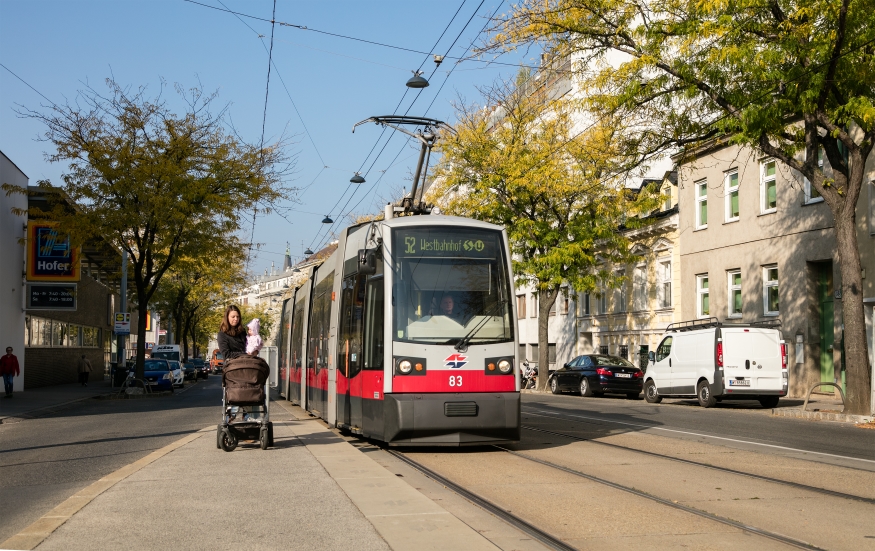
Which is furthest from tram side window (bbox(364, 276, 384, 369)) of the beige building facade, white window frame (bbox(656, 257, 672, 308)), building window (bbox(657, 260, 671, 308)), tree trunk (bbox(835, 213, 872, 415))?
building window (bbox(657, 260, 671, 308))

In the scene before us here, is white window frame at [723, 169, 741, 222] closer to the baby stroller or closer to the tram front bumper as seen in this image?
the tram front bumper

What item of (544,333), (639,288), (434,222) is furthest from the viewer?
(639,288)

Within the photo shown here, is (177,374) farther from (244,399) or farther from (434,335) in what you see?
(434,335)

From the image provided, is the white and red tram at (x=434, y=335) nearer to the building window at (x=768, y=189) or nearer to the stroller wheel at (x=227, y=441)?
the stroller wheel at (x=227, y=441)

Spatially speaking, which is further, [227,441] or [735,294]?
[735,294]

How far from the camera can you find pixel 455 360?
40.5 feet

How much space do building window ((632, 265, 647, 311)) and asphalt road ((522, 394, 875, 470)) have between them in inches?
679

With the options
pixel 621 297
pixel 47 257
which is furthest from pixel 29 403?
pixel 621 297

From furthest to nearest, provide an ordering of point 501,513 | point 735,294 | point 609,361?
point 735,294 < point 609,361 < point 501,513

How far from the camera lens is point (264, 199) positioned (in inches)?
1323

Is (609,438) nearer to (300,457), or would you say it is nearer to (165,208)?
(300,457)

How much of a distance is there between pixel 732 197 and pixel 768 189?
7.84ft

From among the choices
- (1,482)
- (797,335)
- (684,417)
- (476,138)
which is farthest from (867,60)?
(476,138)

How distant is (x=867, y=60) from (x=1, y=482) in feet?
53.4
